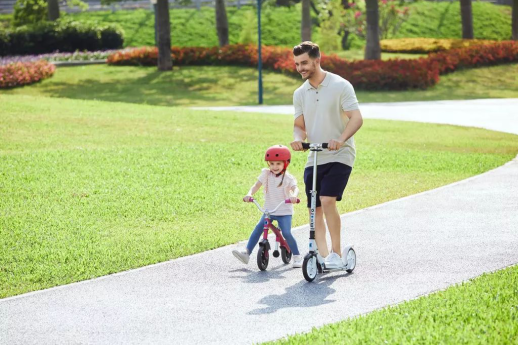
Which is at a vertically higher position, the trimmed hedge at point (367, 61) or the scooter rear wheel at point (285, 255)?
the scooter rear wheel at point (285, 255)

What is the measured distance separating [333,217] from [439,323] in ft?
6.28

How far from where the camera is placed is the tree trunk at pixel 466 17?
139 ft

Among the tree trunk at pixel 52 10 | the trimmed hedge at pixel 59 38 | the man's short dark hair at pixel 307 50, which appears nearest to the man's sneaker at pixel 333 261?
the man's short dark hair at pixel 307 50

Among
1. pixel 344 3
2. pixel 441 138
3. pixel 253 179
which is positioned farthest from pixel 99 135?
pixel 344 3

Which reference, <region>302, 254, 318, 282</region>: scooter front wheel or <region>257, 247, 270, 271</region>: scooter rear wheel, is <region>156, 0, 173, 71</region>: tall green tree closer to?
<region>257, 247, 270, 271</region>: scooter rear wheel

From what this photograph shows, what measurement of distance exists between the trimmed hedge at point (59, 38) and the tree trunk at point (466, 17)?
17135mm

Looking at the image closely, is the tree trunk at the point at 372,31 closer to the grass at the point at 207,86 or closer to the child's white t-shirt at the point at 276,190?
the grass at the point at 207,86

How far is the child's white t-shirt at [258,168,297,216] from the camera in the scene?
800 centimetres

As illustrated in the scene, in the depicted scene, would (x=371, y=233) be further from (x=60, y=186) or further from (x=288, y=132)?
(x=288, y=132)

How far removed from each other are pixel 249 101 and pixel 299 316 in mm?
25817

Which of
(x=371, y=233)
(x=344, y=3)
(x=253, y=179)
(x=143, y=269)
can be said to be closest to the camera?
(x=143, y=269)

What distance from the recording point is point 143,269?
8016 mm

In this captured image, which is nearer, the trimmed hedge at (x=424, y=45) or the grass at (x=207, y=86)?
the grass at (x=207, y=86)

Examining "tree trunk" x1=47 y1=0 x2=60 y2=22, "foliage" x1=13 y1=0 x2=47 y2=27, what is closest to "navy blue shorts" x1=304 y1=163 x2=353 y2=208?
"tree trunk" x1=47 y1=0 x2=60 y2=22
